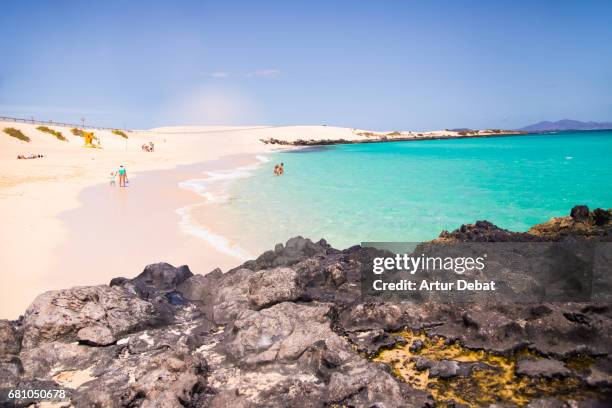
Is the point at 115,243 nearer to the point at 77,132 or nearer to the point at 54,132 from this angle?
the point at 54,132

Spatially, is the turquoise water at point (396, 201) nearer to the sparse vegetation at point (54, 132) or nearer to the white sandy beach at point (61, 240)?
the white sandy beach at point (61, 240)

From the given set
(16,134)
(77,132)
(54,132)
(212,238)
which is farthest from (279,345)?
(77,132)

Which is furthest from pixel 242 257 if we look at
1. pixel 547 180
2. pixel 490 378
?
pixel 547 180

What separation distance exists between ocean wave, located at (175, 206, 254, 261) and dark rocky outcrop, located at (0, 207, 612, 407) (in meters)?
4.49

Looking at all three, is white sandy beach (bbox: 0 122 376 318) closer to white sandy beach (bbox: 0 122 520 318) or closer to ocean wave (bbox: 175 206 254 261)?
white sandy beach (bbox: 0 122 520 318)

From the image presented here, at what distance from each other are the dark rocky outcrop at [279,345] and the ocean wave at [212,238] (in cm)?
449

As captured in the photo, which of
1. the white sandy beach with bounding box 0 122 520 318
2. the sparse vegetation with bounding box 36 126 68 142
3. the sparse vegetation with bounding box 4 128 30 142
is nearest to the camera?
the white sandy beach with bounding box 0 122 520 318

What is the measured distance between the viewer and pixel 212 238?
13625 millimetres

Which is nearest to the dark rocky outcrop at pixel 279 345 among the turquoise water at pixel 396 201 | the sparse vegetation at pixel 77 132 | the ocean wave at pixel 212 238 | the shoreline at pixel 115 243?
the shoreline at pixel 115 243

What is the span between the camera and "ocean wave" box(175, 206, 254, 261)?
40.1 feet

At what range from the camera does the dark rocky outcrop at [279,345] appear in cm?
467

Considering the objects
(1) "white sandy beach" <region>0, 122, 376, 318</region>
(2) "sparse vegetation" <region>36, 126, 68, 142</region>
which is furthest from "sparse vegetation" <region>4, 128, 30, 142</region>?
(1) "white sandy beach" <region>0, 122, 376, 318</region>

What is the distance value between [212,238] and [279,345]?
8.55 m

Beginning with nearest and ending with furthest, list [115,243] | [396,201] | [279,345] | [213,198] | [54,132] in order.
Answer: [279,345]
[115,243]
[213,198]
[396,201]
[54,132]
